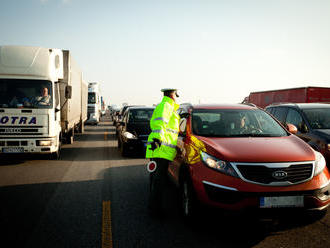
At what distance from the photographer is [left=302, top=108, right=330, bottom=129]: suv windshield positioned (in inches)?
281

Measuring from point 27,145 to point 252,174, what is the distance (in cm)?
688

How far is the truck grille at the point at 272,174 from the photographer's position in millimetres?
3520

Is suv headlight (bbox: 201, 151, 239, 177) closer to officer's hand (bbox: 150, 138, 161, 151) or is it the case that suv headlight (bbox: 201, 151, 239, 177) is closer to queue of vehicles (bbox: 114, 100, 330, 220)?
queue of vehicles (bbox: 114, 100, 330, 220)

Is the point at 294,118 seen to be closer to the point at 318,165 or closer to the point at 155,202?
the point at 318,165

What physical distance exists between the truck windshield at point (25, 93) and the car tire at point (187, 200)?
19.1 feet

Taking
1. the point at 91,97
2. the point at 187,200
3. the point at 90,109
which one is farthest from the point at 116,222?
the point at 91,97

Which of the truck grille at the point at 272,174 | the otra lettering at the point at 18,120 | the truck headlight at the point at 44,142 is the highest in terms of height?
the otra lettering at the point at 18,120

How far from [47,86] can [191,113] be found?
5476mm

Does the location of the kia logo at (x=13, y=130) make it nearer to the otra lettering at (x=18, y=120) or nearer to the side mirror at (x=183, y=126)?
the otra lettering at (x=18, y=120)

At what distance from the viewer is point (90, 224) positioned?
4.15 m

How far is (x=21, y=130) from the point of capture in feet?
27.1

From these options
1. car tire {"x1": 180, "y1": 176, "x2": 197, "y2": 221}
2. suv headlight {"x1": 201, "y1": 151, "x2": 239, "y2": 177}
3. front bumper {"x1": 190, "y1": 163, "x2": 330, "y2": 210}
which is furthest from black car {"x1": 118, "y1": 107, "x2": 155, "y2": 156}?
front bumper {"x1": 190, "y1": 163, "x2": 330, "y2": 210}

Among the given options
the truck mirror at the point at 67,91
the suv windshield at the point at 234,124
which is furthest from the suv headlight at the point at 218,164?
the truck mirror at the point at 67,91

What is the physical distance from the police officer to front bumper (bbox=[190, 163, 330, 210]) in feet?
2.72
